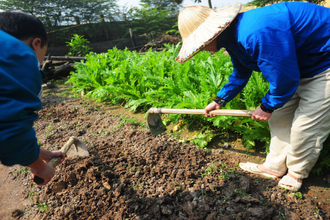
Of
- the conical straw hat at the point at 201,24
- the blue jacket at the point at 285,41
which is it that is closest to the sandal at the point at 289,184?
the blue jacket at the point at 285,41

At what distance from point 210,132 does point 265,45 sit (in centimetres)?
185

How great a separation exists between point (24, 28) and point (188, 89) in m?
2.66

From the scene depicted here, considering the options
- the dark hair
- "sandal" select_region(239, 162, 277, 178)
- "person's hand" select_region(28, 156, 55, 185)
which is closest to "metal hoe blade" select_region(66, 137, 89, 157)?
"person's hand" select_region(28, 156, 55, 185)

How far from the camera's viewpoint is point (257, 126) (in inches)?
102

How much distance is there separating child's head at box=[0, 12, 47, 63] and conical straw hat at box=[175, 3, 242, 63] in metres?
1.16

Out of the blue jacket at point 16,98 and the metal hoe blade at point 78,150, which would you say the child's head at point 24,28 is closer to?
the blue jacket at point 16,98

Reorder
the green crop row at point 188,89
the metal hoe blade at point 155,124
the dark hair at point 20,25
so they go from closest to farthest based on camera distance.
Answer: the dark hair at point 20,25, the green crop row at point 188,89, the metal hoe blade at point 155,124

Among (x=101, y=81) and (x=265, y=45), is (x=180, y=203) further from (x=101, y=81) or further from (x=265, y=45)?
(x=101, y=81)

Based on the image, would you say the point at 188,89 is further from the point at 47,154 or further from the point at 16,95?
the point at 16,95

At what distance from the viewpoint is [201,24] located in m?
1.90

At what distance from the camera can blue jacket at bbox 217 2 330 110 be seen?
1.57 meters

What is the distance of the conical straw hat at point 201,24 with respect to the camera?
1771mm

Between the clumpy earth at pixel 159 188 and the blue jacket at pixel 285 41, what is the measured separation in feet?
3.36

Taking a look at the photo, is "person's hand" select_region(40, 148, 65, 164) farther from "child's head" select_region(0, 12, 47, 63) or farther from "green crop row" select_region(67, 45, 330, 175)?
"green crop row" select_region(67, 45, 330, 175)
